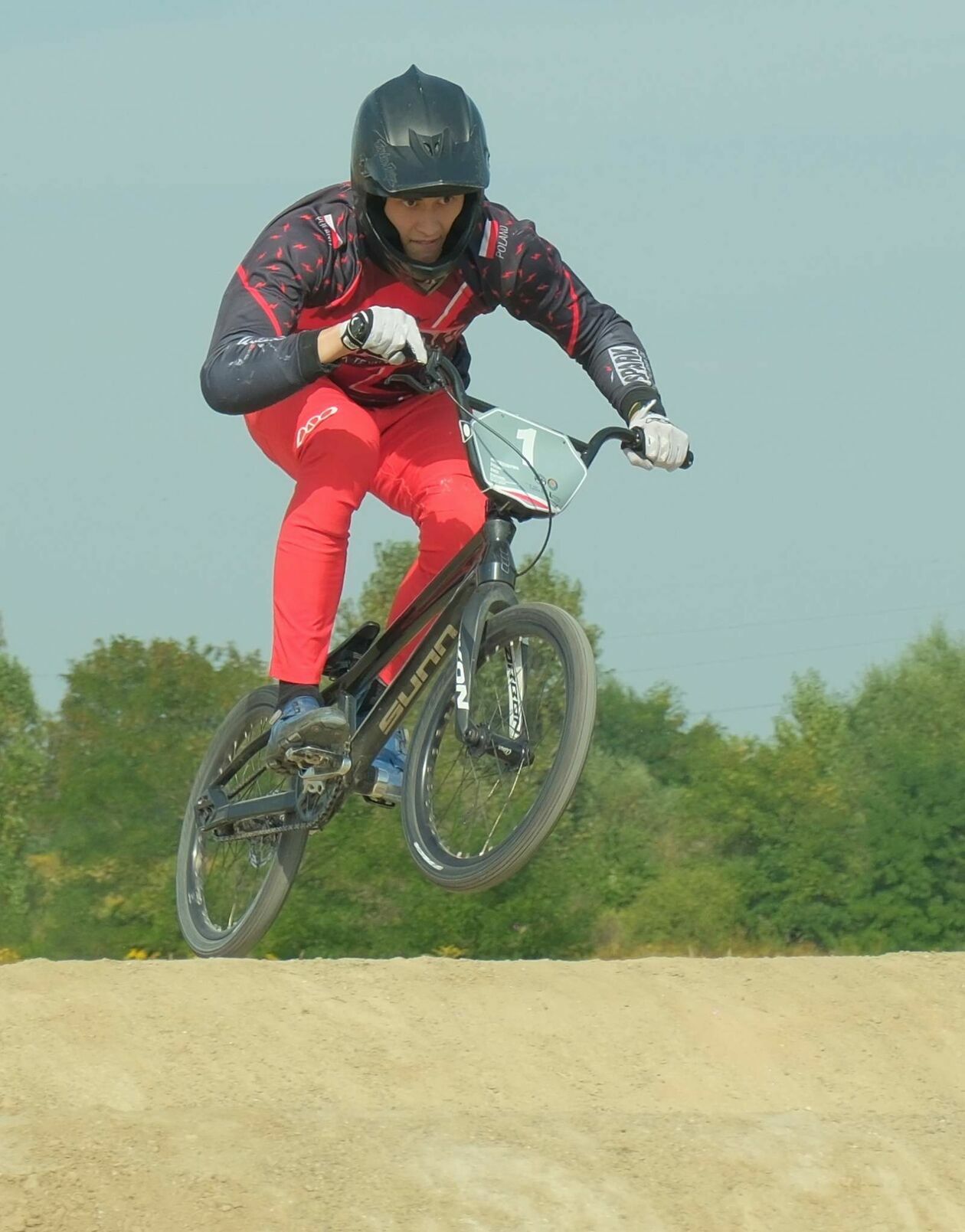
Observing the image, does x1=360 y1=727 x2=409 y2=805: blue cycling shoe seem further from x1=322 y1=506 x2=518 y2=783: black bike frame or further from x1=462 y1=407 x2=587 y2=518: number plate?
x1=462 y1=407 x2=587 y2=518: number plate

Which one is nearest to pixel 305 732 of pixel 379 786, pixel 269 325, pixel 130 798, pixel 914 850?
pixel 379 786

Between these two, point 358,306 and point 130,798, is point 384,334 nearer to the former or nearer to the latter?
point 358,306

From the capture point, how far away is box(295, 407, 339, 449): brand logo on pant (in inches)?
257

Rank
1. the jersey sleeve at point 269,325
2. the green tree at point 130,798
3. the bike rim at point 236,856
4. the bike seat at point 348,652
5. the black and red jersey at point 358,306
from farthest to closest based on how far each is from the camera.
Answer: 1. the green tree at point 130,798
2. the bike rim at point 236,856
3. the bike seat at point 348,652
4. the black and red jersey at point 358,306
5. the jersey sleeve at point 269,325

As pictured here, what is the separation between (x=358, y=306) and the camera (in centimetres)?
666

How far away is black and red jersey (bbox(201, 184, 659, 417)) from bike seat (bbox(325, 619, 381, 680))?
3.26 ft

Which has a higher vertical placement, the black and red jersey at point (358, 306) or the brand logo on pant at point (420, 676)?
the black and red jersey at point (358, 306)

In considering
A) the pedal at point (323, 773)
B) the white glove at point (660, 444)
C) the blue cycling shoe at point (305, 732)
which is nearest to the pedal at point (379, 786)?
the pedal at point (323, 773)

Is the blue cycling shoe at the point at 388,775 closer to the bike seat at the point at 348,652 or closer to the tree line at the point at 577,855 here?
the bike seat at the point at 348,652

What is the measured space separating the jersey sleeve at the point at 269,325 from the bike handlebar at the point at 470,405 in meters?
0.48

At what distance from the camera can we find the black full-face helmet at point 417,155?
6090 mm

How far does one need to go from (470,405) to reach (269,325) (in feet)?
2.55

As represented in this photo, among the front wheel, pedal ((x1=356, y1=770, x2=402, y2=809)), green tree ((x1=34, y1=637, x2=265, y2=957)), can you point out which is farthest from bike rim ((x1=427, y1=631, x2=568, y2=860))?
green tree ((x1=34, y1=637, x2=265, y2=957))

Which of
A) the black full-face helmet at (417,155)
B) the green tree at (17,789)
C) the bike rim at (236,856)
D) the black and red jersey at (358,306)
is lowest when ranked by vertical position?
the green tree at (17,789)
